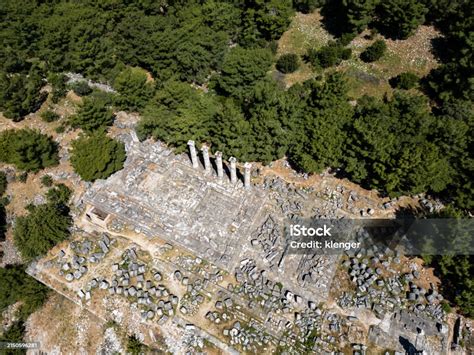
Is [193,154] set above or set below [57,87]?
below

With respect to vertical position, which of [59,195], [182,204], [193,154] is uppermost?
[193,154]

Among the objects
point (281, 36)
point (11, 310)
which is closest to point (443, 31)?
Answer: point (281, 36)

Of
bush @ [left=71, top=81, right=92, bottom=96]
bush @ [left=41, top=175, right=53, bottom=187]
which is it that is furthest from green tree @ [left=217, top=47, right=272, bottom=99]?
bush @ [left=41, top=175, right=53, bottom=187]

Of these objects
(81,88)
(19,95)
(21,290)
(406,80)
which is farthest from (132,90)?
(406,80)

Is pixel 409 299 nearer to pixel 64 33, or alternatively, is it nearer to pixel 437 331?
pixel 437 331

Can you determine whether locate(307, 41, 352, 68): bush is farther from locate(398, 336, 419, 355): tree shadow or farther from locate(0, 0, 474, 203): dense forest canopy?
locate(398, 336, 419, 355): tree shadow

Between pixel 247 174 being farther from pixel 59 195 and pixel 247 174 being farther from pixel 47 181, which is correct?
pixel 47 181

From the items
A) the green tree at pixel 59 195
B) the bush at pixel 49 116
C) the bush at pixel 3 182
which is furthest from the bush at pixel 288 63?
the bush at pixel 3 182
